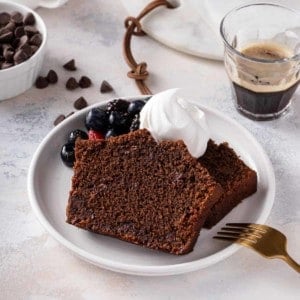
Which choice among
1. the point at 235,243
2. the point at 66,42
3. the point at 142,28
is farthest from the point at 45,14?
the point at 235,243

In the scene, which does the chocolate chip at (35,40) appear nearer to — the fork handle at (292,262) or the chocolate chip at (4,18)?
the chocolate chip at (4,18)

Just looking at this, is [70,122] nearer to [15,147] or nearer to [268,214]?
[15,147]

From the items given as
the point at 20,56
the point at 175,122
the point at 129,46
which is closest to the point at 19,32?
the point at 20,56

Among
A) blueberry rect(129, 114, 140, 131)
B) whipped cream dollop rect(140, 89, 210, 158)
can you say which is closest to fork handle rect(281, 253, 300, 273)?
whipped cream dollop rect(140, 89, 210, 158)

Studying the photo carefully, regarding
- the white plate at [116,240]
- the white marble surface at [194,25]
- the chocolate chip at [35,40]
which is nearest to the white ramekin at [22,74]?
the chocolate chip at [35,40]

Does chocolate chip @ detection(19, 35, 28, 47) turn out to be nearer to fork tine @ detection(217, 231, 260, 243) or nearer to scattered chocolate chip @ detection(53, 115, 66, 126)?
scattered chocolate chip @ detection(53, 115, 66, 126)
